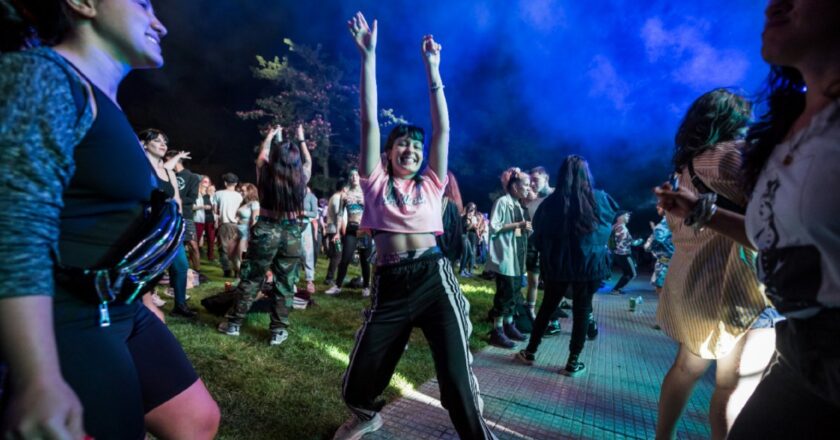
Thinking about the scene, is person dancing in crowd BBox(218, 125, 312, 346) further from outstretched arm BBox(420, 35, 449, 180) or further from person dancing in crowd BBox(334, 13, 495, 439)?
outstretched arm BBox(420, 35, 449, 180)

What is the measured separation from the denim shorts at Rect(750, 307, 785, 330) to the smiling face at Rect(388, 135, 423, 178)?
1.94 m

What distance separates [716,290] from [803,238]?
0.99 m

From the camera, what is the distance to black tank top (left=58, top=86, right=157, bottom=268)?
0.86 metres

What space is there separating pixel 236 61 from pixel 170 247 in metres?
31.3

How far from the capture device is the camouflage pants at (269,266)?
4047mm

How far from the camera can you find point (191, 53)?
998 inches

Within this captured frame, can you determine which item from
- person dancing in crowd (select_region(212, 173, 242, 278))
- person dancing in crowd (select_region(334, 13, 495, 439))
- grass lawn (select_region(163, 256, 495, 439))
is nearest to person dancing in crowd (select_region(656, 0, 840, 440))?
person dancing in crowd (select_region(334, 13, 495, 439))

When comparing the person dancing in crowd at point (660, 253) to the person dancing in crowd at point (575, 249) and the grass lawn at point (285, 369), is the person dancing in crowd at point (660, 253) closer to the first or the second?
the person dancing in crowd at point (575, 249)

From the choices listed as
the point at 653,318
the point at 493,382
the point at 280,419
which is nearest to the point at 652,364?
the point at 493,382

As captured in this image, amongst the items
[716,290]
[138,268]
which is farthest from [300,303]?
[716,290]

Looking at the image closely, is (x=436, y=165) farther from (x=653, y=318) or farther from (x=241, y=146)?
(x=241, y=146)

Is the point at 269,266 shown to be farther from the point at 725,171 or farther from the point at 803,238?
the point at 803,238

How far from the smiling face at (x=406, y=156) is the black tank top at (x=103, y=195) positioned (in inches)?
59.5

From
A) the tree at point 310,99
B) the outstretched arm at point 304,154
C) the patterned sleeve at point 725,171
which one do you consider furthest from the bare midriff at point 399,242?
the tree at point 310,99
